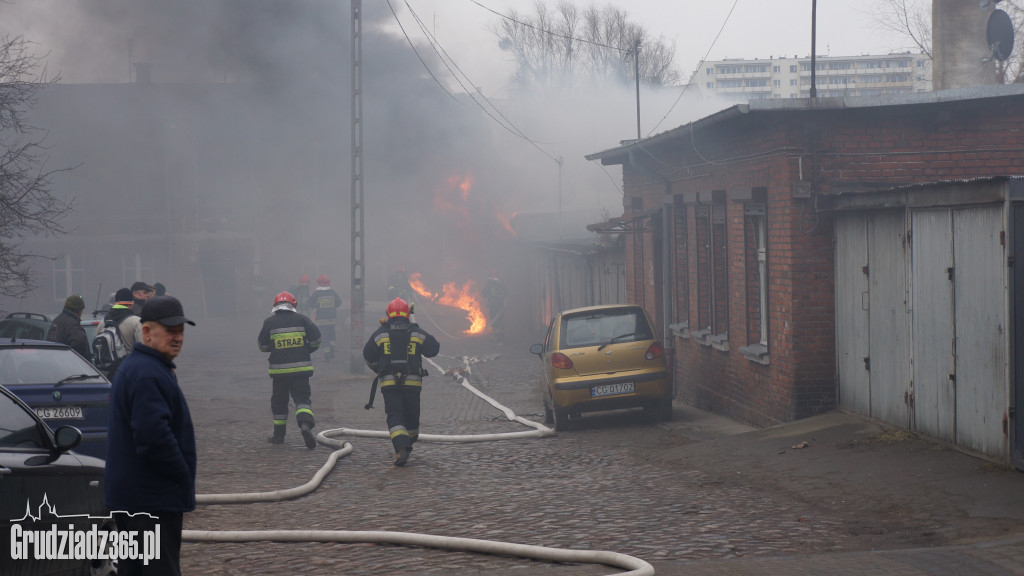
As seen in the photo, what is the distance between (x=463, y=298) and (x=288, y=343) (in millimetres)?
23013

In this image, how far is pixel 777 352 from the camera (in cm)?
1162

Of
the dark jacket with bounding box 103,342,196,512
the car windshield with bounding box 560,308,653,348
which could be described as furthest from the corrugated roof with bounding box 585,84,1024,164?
the dark jacket with bounding box 103,342,196,512

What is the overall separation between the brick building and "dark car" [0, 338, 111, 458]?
7.07 meters

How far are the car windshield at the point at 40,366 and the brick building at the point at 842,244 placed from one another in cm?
716

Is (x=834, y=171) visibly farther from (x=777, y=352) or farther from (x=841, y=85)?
(x=841, y=85)

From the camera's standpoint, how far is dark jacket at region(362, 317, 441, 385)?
34.9 feet

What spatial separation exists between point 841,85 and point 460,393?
140618 mm

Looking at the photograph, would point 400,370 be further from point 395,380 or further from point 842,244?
point 842,244

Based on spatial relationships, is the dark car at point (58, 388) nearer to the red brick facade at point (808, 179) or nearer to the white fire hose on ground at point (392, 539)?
the white fire hose on ground at point (392, 539)

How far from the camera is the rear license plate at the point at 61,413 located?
838 cm

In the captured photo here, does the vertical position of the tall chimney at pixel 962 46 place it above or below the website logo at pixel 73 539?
above

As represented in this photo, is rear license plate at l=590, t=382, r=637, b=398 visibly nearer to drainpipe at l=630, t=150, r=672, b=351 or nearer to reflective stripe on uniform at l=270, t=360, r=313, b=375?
reflective stripe on uniform at l=270, t=360, r=313, b=375

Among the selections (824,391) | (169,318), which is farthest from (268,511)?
(824,391)

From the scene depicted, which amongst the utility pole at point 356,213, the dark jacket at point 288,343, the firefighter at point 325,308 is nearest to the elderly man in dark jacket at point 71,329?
the dark jacket at point 288,343
